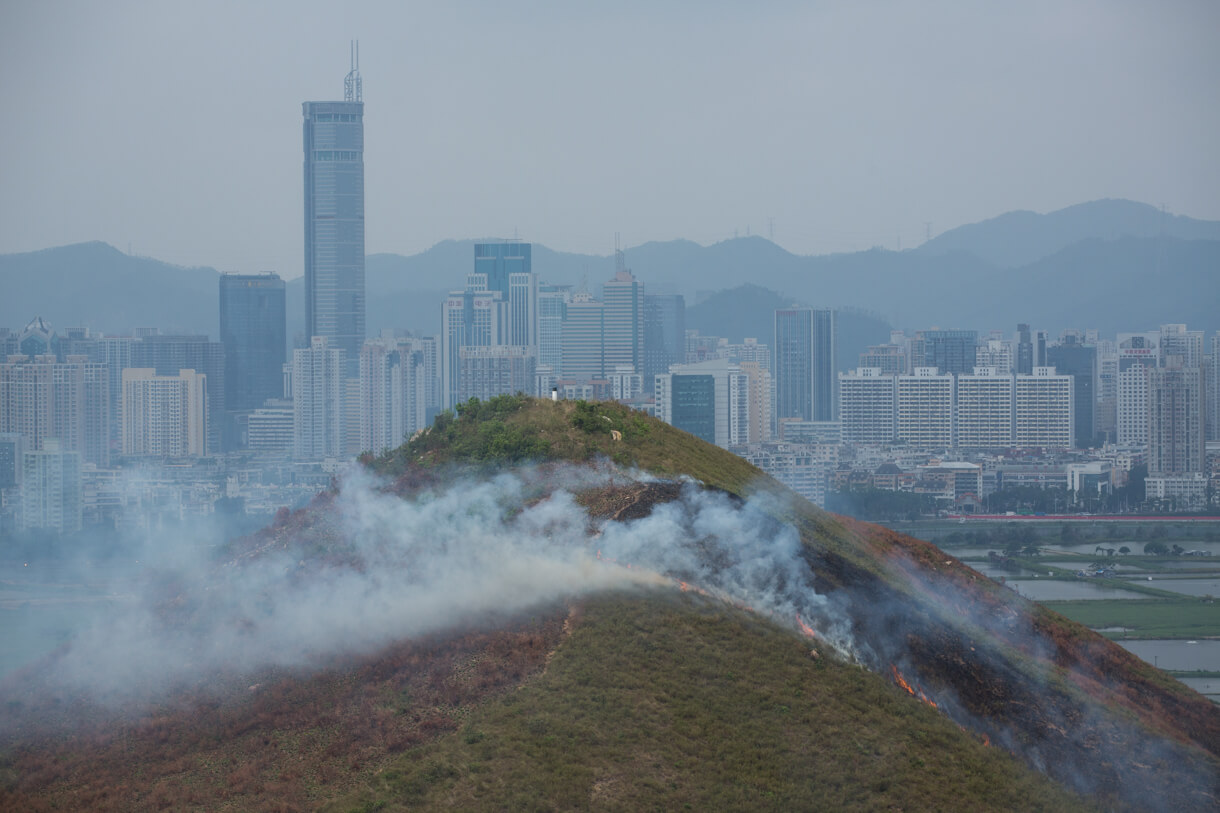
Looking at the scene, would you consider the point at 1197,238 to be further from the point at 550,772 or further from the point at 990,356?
the point at 550,772

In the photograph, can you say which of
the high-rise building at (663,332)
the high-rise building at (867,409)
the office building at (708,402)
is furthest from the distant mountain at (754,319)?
the office building at (708,402)

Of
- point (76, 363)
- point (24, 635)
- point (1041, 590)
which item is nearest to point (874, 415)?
point (1041, 590)

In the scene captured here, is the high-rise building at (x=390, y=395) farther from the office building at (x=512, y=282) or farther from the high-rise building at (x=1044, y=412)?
the high-rise building at (x=1044, y=412)

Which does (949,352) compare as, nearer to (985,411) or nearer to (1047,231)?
(985,411)

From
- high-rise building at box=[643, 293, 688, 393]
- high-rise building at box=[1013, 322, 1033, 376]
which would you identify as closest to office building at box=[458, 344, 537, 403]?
high-rise building at box=[643, 293, 688, 393]

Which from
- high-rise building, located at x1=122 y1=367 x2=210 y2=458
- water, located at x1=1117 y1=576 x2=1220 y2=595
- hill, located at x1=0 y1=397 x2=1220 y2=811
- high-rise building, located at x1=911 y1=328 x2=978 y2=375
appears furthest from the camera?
high-rise building, located at x1=911 y1=328 x2=978 y2=375

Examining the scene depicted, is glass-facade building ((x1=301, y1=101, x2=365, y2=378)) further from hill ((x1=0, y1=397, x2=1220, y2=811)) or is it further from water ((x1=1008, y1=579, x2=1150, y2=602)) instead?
hill ((x1=0, y1=397, x2=1220, y2=811))
